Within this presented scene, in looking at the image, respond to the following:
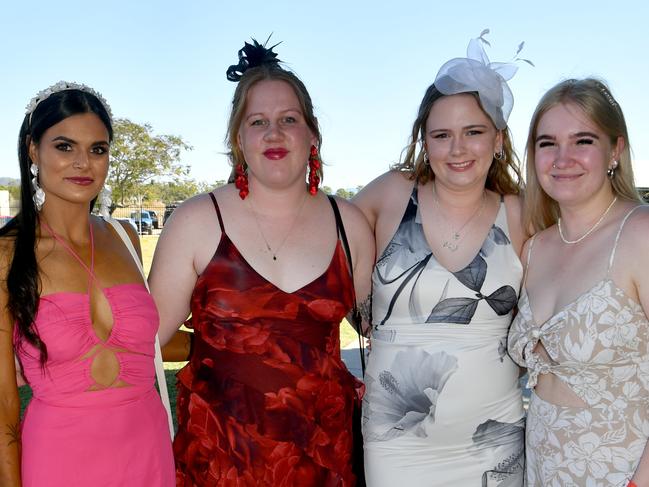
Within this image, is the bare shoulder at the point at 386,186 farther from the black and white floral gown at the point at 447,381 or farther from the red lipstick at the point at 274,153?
the red lipstick at the point at 274,153

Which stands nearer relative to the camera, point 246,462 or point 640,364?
point 640,364

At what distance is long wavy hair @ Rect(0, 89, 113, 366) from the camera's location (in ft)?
6.26

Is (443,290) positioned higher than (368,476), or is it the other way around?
(443,290)

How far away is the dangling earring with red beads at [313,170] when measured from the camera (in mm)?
2758

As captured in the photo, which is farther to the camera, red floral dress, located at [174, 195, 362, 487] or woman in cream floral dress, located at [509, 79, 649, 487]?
red floral dress, located at [174, 195, 362, 487]

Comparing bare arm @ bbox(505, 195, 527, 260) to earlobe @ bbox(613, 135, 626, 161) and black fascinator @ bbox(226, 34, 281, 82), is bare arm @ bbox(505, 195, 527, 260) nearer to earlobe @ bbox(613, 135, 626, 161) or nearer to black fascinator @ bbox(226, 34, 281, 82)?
earlobe @ bbox(613, 135, 626, 161)

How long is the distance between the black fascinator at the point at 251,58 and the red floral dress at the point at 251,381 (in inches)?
30.4

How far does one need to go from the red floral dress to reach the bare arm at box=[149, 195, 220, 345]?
7 centimetres

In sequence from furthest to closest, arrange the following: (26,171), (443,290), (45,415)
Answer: (443,290) < (26,171) < (45,415)

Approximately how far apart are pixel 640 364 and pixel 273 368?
136 centimetres

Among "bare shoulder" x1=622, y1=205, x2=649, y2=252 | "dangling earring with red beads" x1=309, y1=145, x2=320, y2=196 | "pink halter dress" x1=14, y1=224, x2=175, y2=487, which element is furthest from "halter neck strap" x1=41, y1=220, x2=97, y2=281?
"bare shoulder" x1=622, y1=205, x2=649, y2=252

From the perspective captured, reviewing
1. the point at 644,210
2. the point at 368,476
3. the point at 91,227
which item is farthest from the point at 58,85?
the point at 644,210

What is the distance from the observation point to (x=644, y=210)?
7.64ft

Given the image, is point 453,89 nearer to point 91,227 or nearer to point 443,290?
point 443,290
